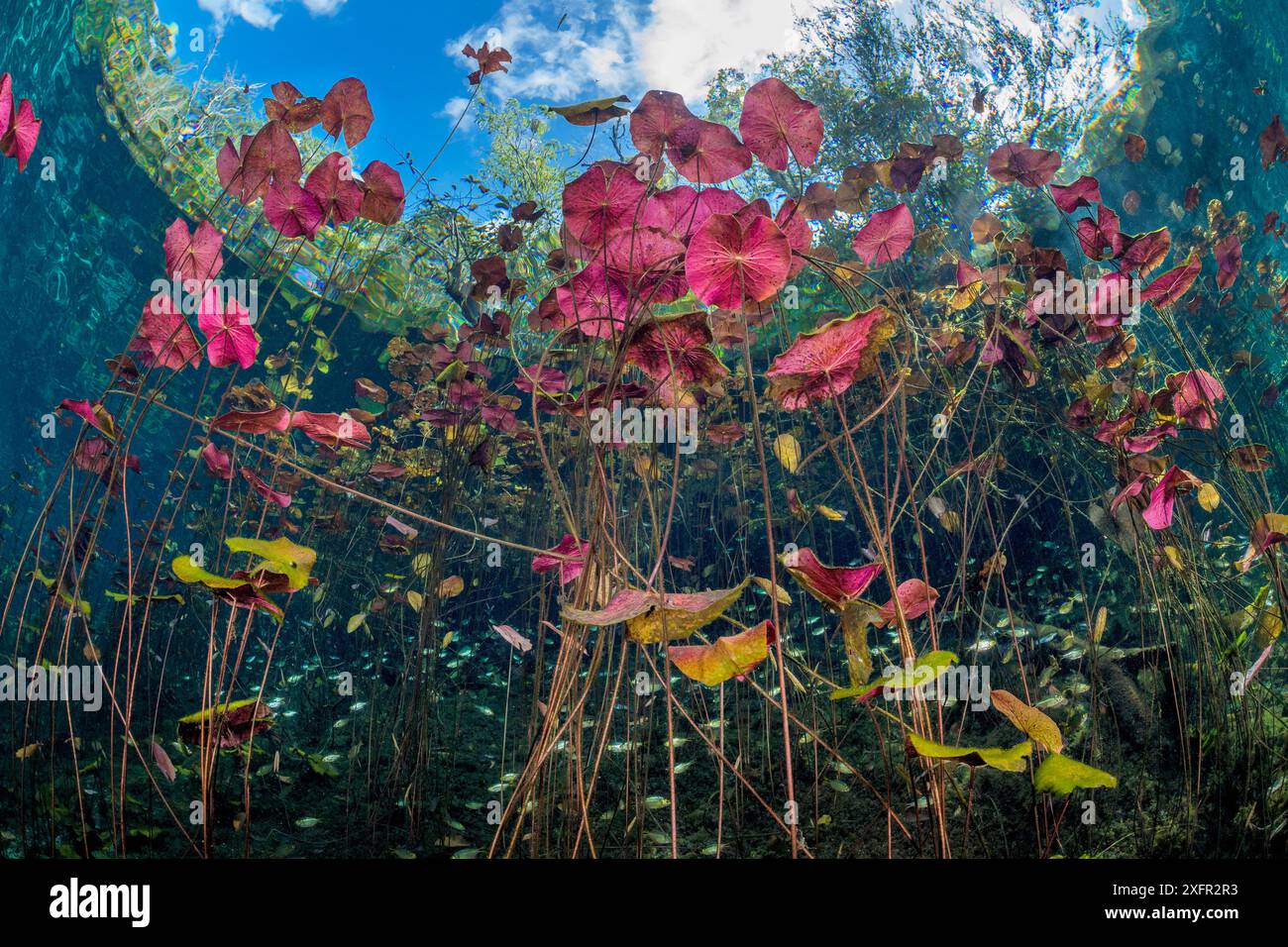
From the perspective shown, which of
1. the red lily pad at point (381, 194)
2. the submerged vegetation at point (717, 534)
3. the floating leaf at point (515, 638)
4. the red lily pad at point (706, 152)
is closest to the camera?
the submerged vegetation at point (717, 534)

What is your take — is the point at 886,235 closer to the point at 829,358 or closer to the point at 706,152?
the point at 706,152

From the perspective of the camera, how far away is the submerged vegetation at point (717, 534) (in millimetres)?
643

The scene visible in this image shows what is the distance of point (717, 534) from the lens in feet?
7.45

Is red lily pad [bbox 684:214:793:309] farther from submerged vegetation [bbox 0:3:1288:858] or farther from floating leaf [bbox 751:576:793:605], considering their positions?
floating leaf [bbox 751:576:793:605]

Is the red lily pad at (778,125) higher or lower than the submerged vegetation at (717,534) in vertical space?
higher

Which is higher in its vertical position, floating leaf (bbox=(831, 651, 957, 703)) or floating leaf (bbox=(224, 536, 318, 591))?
floating leaf (bbox=(224, 536, 318, 591))

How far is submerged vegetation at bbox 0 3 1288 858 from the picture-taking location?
0.64 meters

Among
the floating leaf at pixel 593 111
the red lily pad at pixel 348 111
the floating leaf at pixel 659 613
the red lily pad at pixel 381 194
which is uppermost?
the red lily pad at pixel 348 111

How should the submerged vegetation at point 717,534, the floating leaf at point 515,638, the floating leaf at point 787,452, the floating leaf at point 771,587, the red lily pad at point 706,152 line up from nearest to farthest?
the floating leaf at point 771,587 → the submerged vegetation at point 717,534 → the red lily pad at point 706,152 → the floating leaf at point 787,452 → the floating leaf at point 515,638

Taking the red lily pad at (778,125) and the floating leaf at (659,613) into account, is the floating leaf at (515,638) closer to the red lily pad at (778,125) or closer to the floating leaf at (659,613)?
the floating leaf at (659,613)

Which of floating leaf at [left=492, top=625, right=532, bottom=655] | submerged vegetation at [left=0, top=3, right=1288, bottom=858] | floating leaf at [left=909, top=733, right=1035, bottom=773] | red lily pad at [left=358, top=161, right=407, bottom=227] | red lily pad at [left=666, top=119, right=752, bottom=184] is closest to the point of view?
floating leaf at [left=909, top=733, right=1035, bottom=773]

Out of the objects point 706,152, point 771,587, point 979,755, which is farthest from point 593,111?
point 979,755

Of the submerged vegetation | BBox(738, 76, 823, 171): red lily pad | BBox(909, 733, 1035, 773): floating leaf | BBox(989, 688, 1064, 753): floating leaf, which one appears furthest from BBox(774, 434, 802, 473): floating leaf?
BBox(909, 733, 1035, 773): floating leaf

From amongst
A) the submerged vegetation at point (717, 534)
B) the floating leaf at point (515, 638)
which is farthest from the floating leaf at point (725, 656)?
the floating leaf at point (515, 638)
